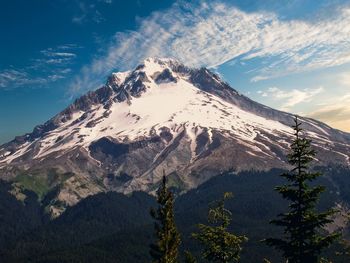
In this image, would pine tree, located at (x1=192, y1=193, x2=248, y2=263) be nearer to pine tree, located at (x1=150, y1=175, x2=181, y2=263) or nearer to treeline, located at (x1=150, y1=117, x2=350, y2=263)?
treeline, located at (x1=150, y1=117, x2=350, y2=263)

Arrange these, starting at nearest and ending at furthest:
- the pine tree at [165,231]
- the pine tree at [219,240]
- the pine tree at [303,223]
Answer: the pine tree at [303,223]
the pine tree at [219,240]
the pine tree at [165,231]

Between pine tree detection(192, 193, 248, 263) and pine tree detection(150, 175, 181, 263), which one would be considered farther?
pine tree detection(150, 175, 181, 263)

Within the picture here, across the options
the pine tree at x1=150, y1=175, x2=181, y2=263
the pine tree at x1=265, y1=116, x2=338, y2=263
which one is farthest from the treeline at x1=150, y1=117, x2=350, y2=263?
the pine tree at x1=150, y1=175, x2=181, y2=263

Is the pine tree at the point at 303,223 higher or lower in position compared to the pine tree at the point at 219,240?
higher

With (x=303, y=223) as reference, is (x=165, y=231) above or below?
below

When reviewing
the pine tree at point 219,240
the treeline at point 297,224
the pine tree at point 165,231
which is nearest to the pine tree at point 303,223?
the treeline at point 297,224

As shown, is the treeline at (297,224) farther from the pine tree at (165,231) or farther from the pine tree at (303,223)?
the pine tree at (165,231)

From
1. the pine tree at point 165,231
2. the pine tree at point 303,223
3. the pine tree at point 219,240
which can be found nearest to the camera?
the pine tree at point 303,223

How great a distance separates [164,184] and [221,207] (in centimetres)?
664

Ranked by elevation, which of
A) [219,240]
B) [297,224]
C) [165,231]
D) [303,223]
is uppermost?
[303,223]

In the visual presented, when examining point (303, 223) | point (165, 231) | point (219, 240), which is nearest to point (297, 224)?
point (303, 223)

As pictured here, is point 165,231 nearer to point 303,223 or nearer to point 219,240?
point 219,240

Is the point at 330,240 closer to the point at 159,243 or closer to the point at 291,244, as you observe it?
the point at 291,244

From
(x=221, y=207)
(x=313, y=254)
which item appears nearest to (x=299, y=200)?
(x=313, y=254)
